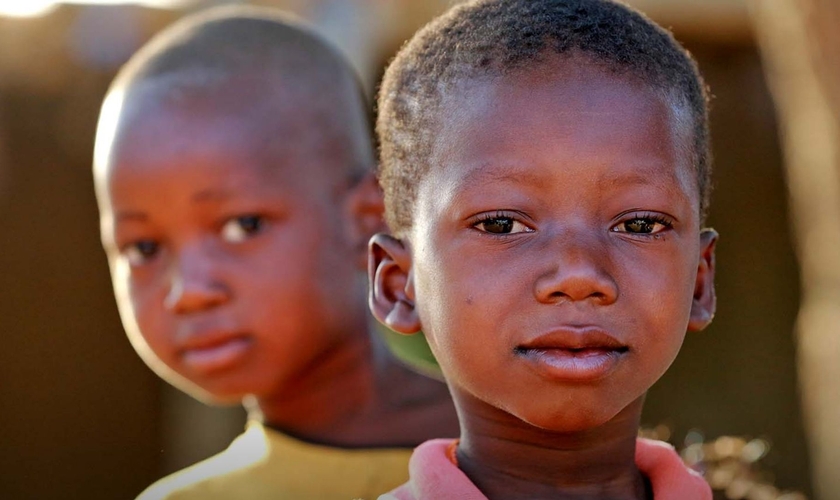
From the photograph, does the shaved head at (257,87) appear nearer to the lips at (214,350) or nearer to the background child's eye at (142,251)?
the background child's eye at (142,251)

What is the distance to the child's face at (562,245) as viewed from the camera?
2.18m

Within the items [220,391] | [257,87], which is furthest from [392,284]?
[257,87]

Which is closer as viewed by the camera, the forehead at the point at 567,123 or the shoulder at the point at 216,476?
the forehead at the point at 567,123

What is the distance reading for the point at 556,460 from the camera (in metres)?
2.40

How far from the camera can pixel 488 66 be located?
2355 millimetres

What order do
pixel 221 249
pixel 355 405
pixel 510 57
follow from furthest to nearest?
pixel 355 405 < pixel 221 249 < pixel 510 57

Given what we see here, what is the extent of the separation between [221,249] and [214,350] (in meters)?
0.27

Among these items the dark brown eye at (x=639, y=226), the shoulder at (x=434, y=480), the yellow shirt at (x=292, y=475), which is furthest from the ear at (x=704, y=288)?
the yellow shirt at (x=292, y=475)

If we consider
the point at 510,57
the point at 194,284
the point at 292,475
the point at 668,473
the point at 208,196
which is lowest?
the point at 292,475

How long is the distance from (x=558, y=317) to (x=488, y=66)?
0.53m

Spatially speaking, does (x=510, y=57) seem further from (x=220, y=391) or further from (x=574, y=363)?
(x=220, y=391)

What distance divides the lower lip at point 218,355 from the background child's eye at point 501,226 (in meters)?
1.10

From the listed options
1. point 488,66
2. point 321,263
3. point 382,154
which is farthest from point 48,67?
point 488,66

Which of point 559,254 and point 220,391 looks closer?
point 559,254
